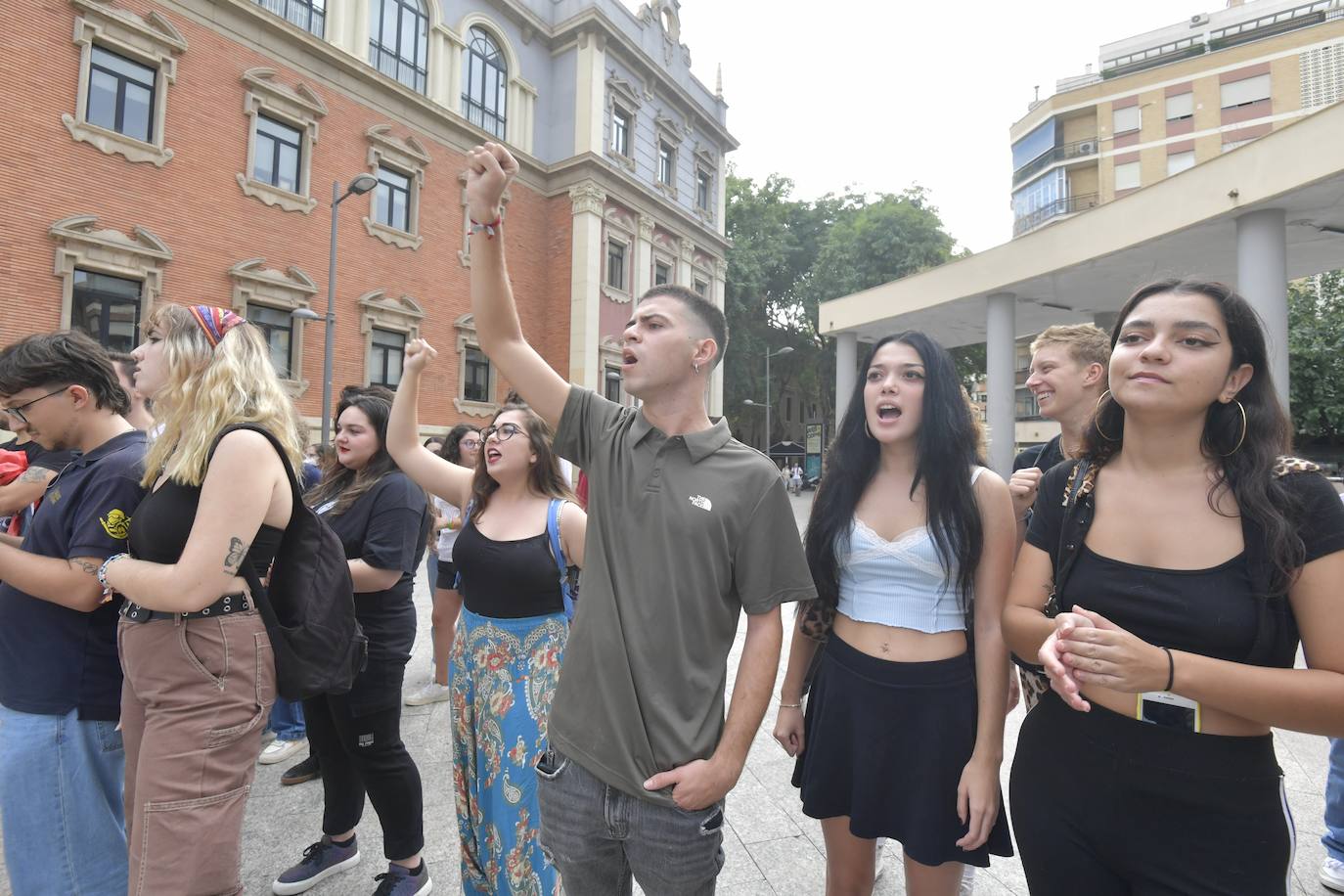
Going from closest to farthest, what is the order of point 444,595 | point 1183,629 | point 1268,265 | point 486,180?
point 1183,629
point 486,180
point 444,595
point 1268,265

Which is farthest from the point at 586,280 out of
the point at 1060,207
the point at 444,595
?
the point at 1060,207

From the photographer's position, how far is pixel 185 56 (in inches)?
509

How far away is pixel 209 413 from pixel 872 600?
84.2 inches

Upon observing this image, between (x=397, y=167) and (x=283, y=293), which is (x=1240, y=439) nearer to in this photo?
(x=283, y=293)

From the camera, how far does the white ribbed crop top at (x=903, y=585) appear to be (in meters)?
2.05

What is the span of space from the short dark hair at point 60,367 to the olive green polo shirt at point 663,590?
188cm

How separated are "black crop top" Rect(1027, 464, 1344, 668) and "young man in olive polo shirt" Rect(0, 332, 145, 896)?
9.35 ft

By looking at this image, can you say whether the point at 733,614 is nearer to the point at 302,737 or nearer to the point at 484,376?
the point at 302,737

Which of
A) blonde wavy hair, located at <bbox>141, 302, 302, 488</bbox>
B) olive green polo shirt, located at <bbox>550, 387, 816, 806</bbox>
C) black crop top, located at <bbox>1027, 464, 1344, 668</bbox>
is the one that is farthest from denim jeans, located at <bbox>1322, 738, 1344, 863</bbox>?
blonde wavy hair, located at <bbox>141, 302, 302, 488</bbox>

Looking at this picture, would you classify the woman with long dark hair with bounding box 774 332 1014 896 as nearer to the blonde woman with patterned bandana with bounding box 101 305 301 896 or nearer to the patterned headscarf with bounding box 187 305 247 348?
the blonde woman with patterned bandana with bounding box 101 305 301 896

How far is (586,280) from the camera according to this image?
20516 millimetres

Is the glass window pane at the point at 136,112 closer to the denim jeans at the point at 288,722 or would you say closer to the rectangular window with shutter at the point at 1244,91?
the denim jeans at the point at 288,722

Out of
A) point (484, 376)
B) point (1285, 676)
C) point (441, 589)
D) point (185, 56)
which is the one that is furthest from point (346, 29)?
point (1285, 676)

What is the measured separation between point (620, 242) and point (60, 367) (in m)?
A: 20.8
